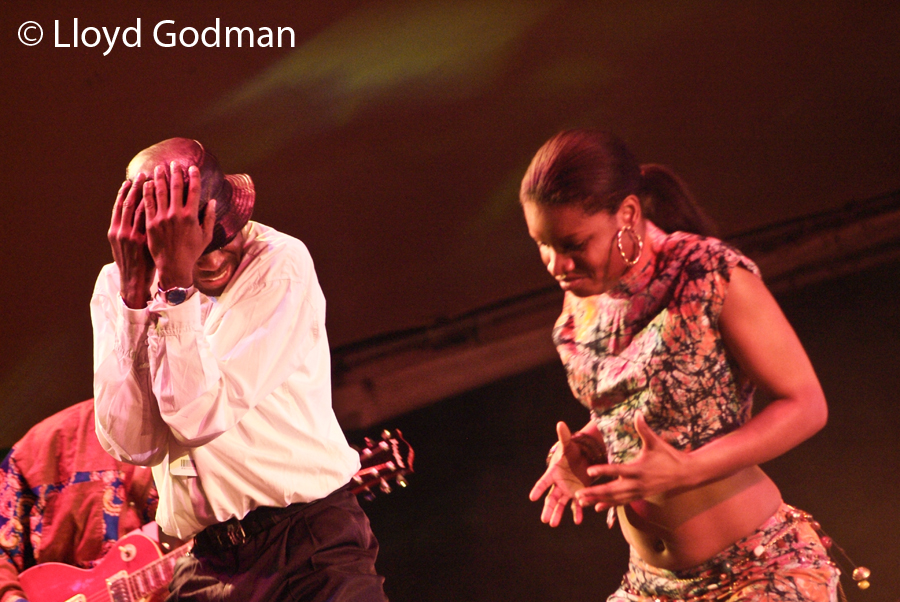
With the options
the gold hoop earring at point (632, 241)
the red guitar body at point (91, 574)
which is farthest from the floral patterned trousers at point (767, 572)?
the red guitar body at point (91, 574)

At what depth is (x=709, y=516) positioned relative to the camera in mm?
1674

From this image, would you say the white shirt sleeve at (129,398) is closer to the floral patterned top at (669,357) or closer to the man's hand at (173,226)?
the man's hand at (173,226)

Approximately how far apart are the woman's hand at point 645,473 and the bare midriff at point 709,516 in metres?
0.19

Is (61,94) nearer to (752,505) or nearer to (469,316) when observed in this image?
(469,316)

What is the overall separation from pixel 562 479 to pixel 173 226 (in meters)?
0.99

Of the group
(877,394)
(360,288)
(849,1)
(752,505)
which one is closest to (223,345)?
(752,505)

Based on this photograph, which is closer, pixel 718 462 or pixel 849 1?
pixel 718 462

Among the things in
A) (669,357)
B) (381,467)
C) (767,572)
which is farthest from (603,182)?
(381,467)

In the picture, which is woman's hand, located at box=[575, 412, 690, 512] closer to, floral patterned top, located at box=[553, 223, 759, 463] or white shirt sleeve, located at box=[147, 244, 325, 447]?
Answer: floral patterned top, located at box=[553, 223, 759, 463]

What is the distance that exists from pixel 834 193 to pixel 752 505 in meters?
1.36

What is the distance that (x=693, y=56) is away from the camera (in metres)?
2.67

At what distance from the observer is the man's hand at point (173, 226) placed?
1589 millimetres

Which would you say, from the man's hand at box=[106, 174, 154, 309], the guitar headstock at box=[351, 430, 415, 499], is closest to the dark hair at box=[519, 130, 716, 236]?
the man's hand at box=[106, 174, 154, 309]

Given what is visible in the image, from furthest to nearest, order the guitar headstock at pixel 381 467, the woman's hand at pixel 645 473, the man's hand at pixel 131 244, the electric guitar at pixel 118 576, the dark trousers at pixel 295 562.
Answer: the electric guitar at pixel 118 576
the guitar headstock at pixel 381 467
the dark trousers at pixel 295 562
the man's hand at pixel 131 244
the woman's hand at pixel 645 473
